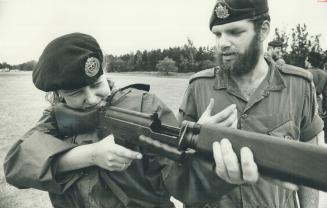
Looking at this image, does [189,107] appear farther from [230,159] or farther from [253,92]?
[230,159]

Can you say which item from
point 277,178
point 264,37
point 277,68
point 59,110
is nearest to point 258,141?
point 277,178

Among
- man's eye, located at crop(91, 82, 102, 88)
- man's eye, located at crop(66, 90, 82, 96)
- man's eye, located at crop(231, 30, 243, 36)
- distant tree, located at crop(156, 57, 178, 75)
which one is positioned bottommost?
distant tree, located at crop(156, 57, 178, 75)

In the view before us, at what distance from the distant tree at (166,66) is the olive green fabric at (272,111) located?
2786 cm

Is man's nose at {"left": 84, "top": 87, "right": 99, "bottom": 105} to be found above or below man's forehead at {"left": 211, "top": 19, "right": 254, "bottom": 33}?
below

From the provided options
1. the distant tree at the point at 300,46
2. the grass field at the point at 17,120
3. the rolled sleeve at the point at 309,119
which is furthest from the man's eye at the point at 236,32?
the distant tree at the point at 300,46

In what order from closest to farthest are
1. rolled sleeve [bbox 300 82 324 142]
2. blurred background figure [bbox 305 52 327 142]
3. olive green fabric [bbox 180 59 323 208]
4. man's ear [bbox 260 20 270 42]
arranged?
olive green fabric [bbox 180 59 323 208]
rolled sleeve [bbox 300 82 324 142]
man's ear [bbox 260 20 270 42]
blurred background figure [bbox 305 52 327 142]

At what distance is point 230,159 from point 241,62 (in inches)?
55.8

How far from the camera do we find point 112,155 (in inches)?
67.4

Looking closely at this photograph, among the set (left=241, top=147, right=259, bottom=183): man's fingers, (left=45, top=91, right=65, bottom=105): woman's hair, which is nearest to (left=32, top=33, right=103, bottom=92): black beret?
(left=45, top=91, right=65, bottom=105): woman's hair

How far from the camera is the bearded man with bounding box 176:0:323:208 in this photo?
2.36 meters

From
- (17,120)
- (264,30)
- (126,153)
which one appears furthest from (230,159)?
(17,120)

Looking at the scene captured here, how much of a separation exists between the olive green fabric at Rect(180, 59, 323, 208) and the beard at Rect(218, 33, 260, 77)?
0.22 feet

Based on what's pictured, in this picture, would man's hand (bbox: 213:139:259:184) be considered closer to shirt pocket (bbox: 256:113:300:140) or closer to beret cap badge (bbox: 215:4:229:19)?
shirt pocket (bbox: 256:113:300:140)

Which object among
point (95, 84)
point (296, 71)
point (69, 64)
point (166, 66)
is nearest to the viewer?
point (69, 64)
